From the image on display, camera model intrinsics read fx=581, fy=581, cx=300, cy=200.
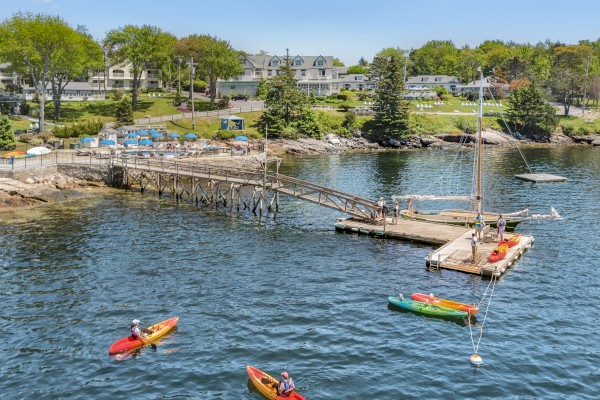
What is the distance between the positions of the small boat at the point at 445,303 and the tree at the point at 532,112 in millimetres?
110054

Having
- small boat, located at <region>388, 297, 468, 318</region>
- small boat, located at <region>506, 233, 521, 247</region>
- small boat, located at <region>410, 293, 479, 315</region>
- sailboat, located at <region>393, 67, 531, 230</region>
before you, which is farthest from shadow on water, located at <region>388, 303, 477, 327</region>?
sailboat, located at <region>393, 67, 531, 230</region>

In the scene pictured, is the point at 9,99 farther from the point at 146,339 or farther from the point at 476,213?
the point at 146,339

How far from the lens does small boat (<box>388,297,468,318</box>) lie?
34.1 metres

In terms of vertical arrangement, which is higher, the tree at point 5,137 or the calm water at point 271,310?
the tree at point 5,137

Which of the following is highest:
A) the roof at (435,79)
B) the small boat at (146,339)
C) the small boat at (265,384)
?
the roof at (435,79)

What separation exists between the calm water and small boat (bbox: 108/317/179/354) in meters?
0.52

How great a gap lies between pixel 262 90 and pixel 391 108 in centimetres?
3879

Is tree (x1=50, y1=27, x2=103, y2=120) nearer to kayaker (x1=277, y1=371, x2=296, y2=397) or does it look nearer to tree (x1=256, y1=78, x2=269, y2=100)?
tree (x1=256, y1=78, x2=269, y2=100)

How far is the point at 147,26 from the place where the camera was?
418 feet

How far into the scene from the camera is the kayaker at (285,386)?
83.0 ft

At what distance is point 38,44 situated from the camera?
103 meters

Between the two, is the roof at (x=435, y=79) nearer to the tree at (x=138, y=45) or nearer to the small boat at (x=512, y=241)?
the tree at (x=138, y=45)

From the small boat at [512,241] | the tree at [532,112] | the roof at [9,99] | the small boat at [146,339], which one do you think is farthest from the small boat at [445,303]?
the tree at [532,112]

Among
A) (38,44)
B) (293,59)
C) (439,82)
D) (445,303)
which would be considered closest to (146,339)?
(445,303)
